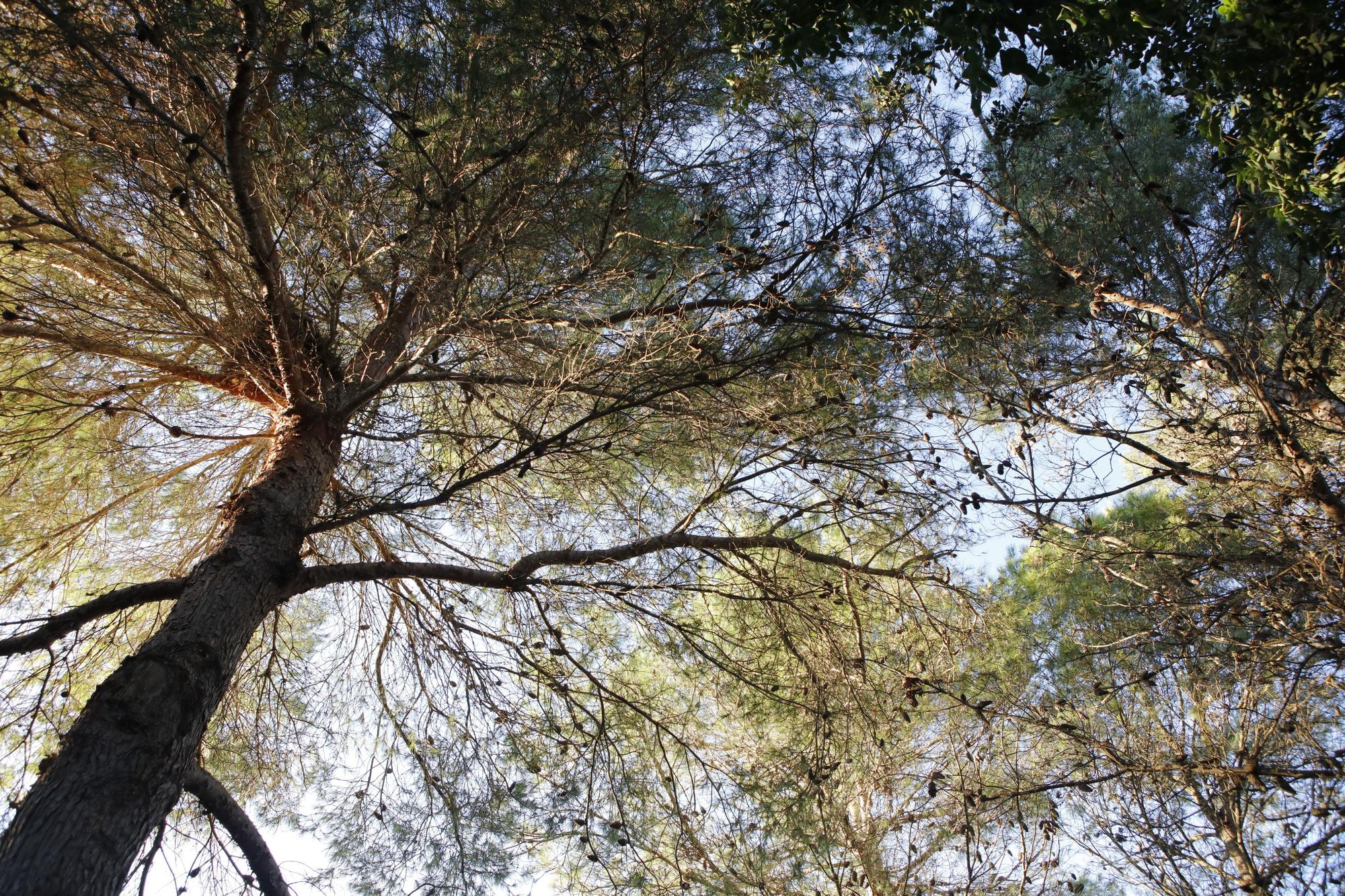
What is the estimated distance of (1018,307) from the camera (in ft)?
11.5

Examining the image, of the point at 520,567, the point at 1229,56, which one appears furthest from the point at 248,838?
the point at 1229,56

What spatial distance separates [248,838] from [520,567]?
125 cm

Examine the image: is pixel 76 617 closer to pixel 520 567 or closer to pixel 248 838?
pixel 248 838

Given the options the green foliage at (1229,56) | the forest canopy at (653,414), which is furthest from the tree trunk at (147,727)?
the green foliage at (1229,56)

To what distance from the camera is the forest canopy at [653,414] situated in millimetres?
2693

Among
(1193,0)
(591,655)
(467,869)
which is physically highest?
(1193,0)

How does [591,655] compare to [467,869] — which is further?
[591,655]

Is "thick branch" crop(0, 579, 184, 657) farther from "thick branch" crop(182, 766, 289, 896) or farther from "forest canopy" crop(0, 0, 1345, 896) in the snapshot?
"thick branch" crop(182, 766, 289, 896)

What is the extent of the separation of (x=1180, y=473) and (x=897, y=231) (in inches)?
59.1

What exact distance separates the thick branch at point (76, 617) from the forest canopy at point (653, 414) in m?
0.02

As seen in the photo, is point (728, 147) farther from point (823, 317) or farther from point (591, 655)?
point (591, 655)

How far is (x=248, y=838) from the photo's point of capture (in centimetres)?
278

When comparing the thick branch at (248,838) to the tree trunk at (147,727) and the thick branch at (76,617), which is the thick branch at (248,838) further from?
the thick branch at (76,617)

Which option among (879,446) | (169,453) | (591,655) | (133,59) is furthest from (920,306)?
(169,453)
